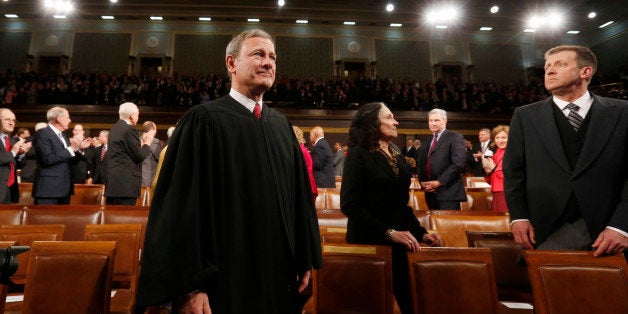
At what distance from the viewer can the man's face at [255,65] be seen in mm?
1341

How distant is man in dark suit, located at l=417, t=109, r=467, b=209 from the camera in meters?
3.37

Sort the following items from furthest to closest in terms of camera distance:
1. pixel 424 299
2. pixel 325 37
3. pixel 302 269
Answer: pixel 325 37 < pixel 424 299 < pixel 302 269

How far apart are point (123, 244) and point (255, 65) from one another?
166 centimetres

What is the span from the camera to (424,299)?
1692 mm

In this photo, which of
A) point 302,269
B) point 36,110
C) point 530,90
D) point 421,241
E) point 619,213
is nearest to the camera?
point 302,269

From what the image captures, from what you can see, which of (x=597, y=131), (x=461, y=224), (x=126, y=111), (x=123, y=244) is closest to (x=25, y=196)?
(x=126, y=111)

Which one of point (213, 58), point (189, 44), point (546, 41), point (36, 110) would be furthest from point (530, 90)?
point (36, 110)

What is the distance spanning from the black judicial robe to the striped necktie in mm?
1355

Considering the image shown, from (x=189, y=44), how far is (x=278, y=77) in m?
3.74

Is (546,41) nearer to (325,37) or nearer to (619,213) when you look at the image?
(325,37)

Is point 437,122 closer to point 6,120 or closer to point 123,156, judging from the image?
point 123,156

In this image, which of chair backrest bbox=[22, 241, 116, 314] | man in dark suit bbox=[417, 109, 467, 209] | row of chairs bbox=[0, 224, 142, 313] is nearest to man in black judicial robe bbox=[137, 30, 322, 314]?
chair backrest bbox=[22, 241, 116, 314]

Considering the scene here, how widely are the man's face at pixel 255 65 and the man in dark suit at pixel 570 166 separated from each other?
1263 mm

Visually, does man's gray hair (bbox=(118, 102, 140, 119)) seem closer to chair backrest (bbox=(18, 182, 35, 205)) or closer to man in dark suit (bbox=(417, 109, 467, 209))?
chair backrest (bbox=(18, 182, 35, 205))
